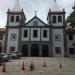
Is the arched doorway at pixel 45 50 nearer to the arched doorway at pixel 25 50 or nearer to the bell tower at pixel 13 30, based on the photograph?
the arched doorway at pixel 25 50

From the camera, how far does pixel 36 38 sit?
46719mm

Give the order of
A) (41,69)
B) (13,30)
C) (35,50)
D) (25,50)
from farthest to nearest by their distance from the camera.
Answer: (13,30)
(25,50)
(35,50)
(41,69)

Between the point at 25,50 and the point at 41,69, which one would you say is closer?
the point at 41,69

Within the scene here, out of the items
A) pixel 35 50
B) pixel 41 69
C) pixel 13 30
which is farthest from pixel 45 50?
pixel 41 69

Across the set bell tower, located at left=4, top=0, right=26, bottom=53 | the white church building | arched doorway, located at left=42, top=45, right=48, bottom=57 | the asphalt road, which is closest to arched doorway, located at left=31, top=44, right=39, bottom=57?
the white church building

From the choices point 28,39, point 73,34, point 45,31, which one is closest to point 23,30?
point 28,39

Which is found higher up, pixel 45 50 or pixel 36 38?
pixel 36 38

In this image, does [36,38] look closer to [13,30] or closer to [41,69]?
[13,30]

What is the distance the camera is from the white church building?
4633 centimetres

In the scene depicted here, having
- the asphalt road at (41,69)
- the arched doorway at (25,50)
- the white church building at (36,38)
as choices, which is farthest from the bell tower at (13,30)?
the asphalt road at (41,69)

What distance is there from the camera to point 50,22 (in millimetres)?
48188

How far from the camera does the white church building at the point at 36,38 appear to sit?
4633cm

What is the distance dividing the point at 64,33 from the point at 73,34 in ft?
9.37

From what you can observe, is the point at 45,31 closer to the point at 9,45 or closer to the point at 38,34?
the point at 38,34
